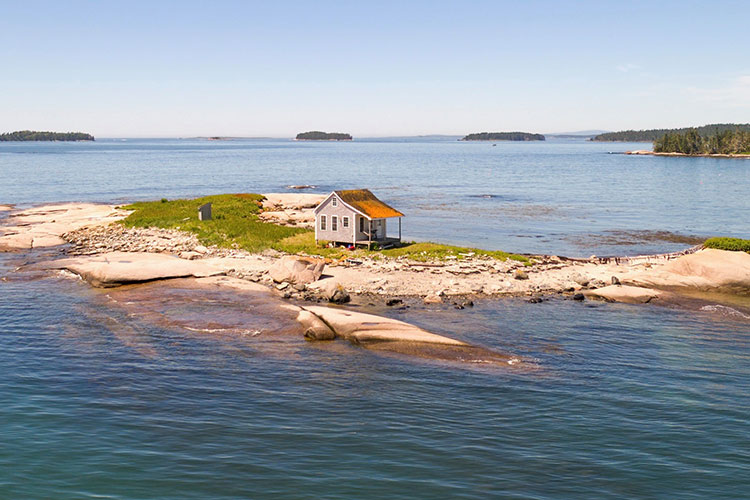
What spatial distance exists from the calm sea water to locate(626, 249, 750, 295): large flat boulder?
504 centimetres

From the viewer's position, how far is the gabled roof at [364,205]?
172ft

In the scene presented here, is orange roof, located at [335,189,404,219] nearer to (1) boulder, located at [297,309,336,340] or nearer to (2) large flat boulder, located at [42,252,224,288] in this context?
(2) large flat boulder, located at [42,252,224,288]

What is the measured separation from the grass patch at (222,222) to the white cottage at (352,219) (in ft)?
17.5

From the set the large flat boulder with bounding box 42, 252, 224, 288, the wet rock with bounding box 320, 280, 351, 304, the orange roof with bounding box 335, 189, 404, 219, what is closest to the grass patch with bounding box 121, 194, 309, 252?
the large flat boulder with bounding box 42, 252, 224, 288

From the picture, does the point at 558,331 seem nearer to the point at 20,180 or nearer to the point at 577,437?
the point at 577,437

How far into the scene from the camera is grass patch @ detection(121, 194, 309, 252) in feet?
189

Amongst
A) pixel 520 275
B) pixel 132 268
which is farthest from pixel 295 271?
pixel 520 275

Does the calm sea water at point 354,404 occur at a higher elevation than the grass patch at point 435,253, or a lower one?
lower

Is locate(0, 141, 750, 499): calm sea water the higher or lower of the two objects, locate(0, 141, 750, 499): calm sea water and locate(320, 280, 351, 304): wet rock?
the lower

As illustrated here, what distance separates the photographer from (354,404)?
25406 mm

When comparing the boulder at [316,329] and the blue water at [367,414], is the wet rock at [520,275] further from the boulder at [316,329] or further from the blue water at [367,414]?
the boulder at [316,329]

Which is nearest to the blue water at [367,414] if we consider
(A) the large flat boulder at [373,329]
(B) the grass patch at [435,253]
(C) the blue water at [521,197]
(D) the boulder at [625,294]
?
(A) the large flat boulder at [373,329]

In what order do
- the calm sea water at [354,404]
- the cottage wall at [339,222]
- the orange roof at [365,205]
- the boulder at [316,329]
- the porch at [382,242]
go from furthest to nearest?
the porch at [382,242] < the cottage wall at [339,222] < the orange roof at [365,205] < the boulder at [316,329] < the calm sea water at [354,404]

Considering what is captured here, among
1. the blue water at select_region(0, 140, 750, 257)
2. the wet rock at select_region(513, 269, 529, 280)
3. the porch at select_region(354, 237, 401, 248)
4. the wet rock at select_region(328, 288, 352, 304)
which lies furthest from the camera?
the blue water at select_region(0, 140, 750, 257)
